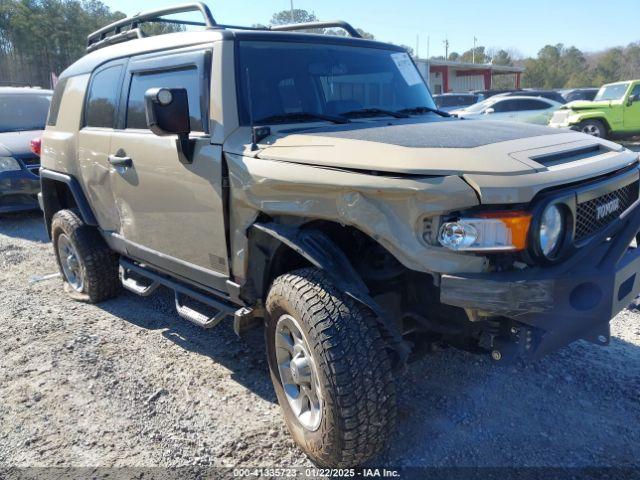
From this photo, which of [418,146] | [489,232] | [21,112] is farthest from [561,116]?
[489,232]

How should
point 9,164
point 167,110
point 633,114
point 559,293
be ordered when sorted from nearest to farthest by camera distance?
point 559,293 → point 167,110 → point 9,164 → point 633,114

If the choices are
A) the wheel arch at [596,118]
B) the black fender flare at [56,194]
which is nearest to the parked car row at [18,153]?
the black fender flare at [56,194]

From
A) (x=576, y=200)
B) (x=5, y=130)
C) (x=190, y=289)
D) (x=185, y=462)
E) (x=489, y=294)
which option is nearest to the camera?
(x=489, y=294)

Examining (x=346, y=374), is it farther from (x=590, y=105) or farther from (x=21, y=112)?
(x=590, y=105)

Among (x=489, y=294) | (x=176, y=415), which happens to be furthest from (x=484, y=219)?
(x=176, y=415)

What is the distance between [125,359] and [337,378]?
6.85 feet

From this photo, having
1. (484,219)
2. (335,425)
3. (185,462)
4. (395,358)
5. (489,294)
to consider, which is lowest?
(185,462)

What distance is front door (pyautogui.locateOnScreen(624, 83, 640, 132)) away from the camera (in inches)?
581

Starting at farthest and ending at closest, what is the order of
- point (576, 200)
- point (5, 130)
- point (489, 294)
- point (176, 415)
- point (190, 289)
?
point (5, 130)
point (190, 289)
point (176, 415)
point (576, 200)
point (489, 294)

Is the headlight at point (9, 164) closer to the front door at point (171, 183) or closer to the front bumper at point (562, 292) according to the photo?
the front door at point (171, 183)

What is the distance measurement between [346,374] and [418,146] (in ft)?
3.46

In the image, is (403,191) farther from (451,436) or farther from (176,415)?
(176,415)

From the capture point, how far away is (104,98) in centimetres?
423

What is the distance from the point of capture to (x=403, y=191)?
2.18 m
